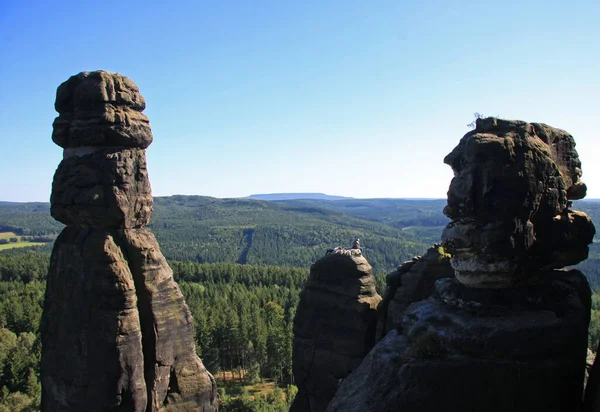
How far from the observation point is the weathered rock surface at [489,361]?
312 inches

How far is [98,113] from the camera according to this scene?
57.6 feet

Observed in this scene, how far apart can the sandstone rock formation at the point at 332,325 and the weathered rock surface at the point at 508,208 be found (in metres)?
12.1

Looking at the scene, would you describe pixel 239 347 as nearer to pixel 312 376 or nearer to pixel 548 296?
pixel 312 376

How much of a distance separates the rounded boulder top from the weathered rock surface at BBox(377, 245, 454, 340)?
1152 cm

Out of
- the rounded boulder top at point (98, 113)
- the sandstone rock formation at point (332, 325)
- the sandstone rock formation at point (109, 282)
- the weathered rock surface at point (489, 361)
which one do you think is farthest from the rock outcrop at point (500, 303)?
the rounded boulder top at point (98, 113)

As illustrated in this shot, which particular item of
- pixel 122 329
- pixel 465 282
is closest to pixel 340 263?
pixel 122 329

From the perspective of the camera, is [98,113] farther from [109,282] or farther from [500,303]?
[500,303]

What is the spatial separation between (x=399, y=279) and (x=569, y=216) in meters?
9.85

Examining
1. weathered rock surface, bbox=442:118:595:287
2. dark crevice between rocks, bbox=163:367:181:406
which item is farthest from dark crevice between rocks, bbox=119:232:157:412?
weathered rock surface, bbox=442:118:595:287

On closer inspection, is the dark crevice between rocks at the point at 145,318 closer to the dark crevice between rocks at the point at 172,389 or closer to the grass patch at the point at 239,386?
the dark crevice between rocks at the point at 172,389

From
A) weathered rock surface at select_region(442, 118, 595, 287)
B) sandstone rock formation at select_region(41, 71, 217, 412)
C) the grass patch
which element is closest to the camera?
weathered rock surface at select_region(442, 118, 595, 287)

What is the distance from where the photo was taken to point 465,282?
29.9 feet

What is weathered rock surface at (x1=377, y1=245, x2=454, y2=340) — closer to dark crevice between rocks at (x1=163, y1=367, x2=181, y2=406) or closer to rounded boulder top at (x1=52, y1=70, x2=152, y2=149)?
dark crevice between rocks at (x1=163, y1=367, x2=181, y2=406)

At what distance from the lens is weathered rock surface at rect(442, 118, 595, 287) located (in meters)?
8.55
